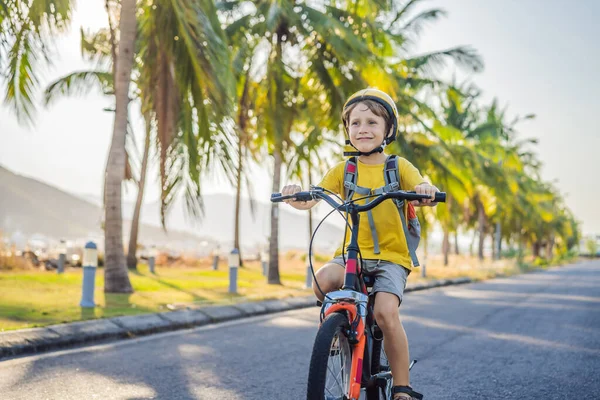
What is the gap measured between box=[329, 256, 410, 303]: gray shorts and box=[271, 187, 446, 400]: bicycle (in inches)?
3.3

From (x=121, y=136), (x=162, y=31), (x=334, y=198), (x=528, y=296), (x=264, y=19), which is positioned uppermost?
(x=264, y=19)

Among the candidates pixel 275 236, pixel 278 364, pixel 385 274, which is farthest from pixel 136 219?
pixel 385 274

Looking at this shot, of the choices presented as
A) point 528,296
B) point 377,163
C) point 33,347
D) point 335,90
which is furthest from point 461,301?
point 377,163

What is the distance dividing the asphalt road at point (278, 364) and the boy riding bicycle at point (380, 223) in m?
1.43

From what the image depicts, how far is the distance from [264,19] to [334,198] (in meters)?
12.8

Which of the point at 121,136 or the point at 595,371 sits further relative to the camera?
the point at 121,136

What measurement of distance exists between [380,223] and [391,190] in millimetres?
184

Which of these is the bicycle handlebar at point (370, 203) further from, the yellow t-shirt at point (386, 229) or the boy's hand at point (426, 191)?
the yellow t-shirt at point (386, 229)

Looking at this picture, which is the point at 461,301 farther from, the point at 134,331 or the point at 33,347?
the point at 33,347

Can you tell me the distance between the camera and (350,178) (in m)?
3.57

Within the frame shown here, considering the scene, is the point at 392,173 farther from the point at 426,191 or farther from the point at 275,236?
the point at 275,236

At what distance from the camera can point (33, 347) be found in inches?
233

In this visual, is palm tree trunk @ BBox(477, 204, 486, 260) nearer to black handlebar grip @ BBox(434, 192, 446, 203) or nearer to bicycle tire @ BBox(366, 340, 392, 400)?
bicycle tire @ BBox(366, 340, 392, 400)

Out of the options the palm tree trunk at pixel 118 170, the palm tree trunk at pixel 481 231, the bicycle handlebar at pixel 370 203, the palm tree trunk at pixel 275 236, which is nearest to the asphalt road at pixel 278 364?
the bicycle handlebar at pixel 370 203
